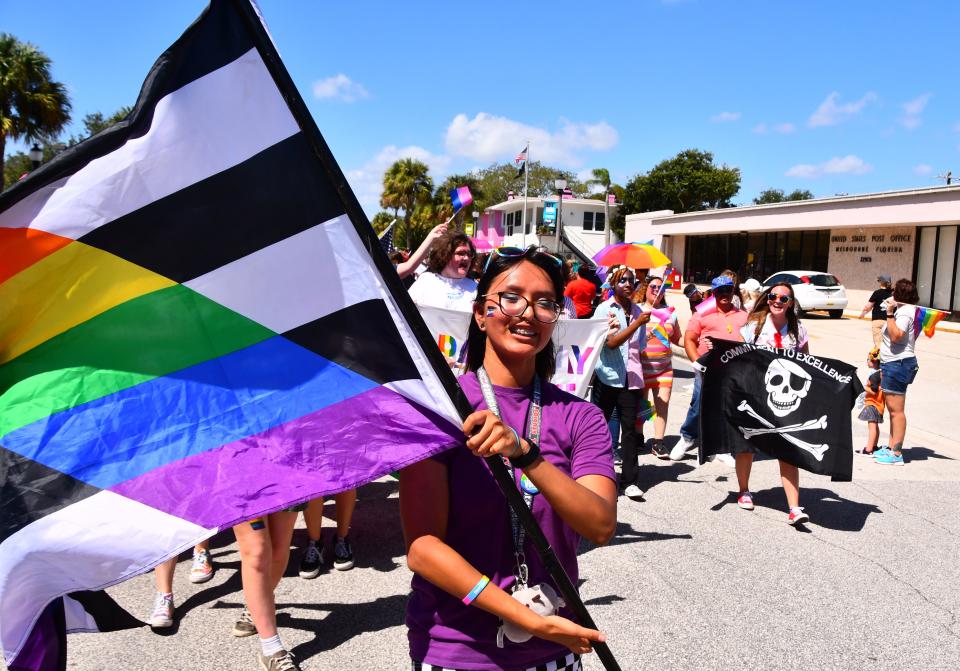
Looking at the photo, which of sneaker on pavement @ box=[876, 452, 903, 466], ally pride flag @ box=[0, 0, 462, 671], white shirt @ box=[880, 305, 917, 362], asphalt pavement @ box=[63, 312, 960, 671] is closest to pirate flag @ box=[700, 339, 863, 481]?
asphalt pavement @ box=[63, 312, 960, 671]

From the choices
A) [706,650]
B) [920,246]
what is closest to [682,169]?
[920,246]

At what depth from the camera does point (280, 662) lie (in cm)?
326

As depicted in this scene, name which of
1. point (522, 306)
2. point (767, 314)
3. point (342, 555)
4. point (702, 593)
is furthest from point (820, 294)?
point (522, 306)

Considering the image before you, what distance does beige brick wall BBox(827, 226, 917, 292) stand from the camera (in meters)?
27.3

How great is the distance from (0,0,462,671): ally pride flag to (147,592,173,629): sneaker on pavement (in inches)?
84.2

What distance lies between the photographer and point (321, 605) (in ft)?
13.2

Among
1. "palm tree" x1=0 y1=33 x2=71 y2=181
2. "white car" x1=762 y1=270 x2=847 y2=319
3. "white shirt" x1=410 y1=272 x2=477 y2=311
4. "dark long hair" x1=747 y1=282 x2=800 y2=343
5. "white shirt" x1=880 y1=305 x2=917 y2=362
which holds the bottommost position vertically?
"white car" x1=762 y1=270 x2=847 y2=319

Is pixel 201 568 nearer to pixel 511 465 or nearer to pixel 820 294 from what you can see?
pixel 511 465

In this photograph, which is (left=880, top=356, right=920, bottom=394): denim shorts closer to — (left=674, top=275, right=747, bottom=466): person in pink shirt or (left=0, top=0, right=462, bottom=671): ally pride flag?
(left=674, top=275, right=747, bottom=466): person in pink shirt

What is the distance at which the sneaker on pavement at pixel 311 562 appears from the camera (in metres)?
4.38

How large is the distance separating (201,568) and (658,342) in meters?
4.55

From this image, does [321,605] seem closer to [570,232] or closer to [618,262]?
[618,262]

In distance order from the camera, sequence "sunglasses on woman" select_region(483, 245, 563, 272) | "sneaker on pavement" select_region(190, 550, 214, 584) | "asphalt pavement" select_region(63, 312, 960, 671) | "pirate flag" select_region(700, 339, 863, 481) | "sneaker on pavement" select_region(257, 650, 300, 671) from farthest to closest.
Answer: "pirate flag" select_region(700, 339, 863, 481) < "sneaker on pavement" select_region(190, 550, 214, 584) < "asphalt pavement" select_region(63, 312, 960, 671) < "sneaker on pavement" select_region(257, 650, 300, 671) < "sunglasses on woman" select_region(483, 245, 563, 272)

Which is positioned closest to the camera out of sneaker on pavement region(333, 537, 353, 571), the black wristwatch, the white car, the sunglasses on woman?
the black wristwatch
